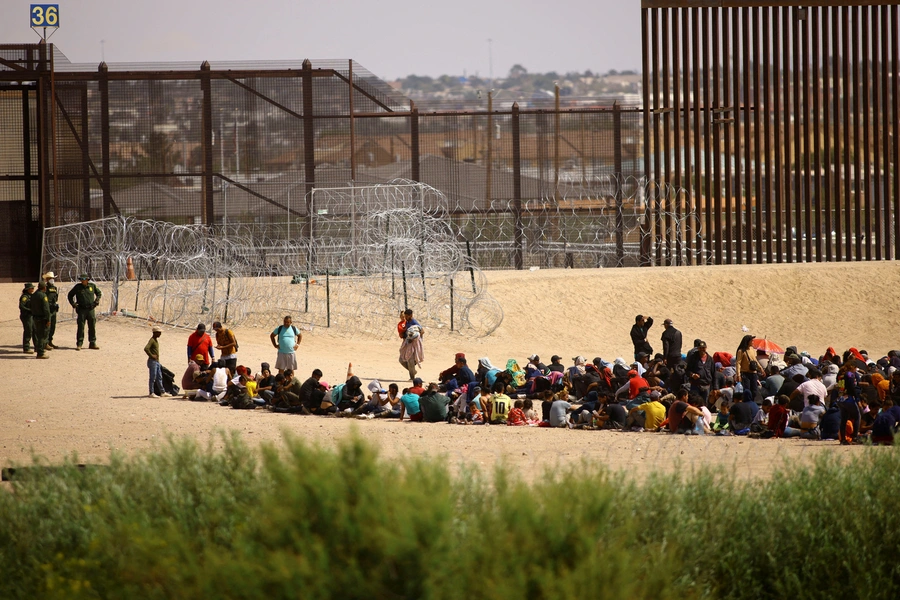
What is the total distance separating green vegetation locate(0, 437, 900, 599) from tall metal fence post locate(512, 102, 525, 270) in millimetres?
19638

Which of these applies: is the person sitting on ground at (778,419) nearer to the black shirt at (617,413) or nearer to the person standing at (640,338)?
the black shirt at (617,413)

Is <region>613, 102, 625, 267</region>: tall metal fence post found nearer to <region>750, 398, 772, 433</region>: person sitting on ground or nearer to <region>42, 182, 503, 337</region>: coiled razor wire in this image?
<region>42, 182, 503, 337</region>: coiled razor wire

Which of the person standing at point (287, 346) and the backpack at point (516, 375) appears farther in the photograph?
the person standing at point (287, 346)

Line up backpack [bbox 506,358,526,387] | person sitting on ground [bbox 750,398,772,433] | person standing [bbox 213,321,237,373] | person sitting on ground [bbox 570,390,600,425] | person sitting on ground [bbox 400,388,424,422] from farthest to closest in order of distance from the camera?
person standing [bbox 213,321,237,373], backpack [bbox 506,358,526,387], person sitting on ground [bbox 400,388,424,422], person sitting on ground [bbox 570,390,600,425], person sitting on ground [bbox 750,398,772,433]

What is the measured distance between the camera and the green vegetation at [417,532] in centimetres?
467

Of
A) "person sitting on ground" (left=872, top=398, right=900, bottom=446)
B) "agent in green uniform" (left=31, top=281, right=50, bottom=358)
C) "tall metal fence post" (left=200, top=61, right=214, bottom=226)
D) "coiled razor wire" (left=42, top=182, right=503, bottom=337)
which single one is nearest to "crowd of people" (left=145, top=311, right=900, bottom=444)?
"person sitting on ground" (left=872, top=398, right=900, bottom=446)

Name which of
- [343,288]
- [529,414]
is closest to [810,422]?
[529,414]

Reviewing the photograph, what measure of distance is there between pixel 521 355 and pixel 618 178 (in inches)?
381

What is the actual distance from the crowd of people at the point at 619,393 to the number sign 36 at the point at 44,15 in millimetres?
14094

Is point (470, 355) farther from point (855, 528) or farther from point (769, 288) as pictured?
point (855, 528)

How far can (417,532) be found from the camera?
468cm

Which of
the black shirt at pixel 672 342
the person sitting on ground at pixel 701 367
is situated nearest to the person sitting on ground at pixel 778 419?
the person sitting on ground at pixel 701 367

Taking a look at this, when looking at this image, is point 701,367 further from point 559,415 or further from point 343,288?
point 343,288

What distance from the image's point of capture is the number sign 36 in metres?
24.8
